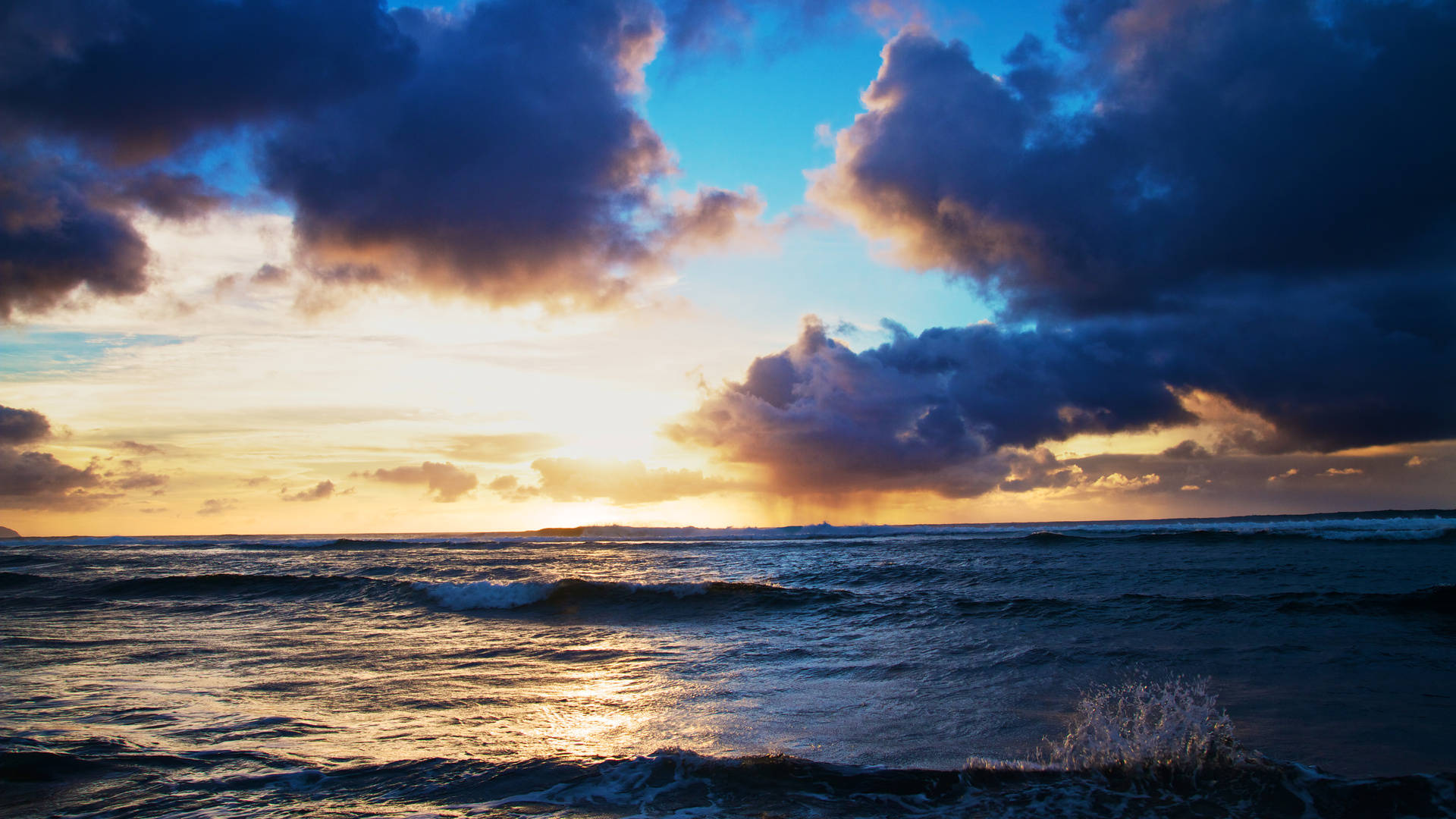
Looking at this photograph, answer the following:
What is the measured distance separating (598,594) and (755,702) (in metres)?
13.1

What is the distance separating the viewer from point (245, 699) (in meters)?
9.00

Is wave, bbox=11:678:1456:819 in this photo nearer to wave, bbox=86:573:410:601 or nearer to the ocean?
the ocean

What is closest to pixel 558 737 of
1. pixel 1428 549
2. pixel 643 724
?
pixel 643 724

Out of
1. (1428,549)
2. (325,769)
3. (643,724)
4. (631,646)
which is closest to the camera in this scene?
(325,769)

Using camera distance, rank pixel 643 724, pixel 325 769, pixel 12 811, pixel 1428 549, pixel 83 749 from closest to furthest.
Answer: pixel 12 811 < pixel 325 769 < pixel 83 749 < pixel 643 724 < pixel 1428 549

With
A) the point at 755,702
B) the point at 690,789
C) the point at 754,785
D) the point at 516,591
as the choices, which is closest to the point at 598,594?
the point at 516,591

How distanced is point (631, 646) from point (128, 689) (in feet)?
25.5

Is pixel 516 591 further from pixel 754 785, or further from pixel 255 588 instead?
pixel 754 785

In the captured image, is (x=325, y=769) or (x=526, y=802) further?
(x=325, y=769)

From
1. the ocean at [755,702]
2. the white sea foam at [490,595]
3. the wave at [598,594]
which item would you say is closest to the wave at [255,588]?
the ocean at [755,702]

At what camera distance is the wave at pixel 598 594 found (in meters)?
20.0

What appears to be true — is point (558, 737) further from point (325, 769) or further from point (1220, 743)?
point (1220, 743)

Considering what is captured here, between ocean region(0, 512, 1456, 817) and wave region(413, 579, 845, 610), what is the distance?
0.17 m

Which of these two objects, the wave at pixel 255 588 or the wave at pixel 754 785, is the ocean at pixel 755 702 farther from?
the wave at pixel 255 588
